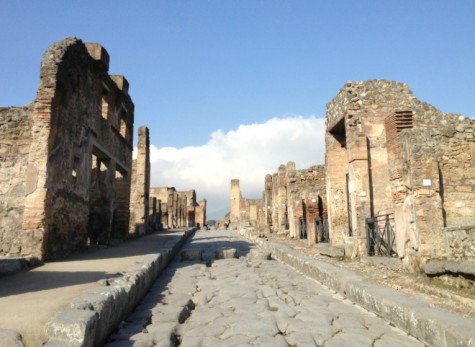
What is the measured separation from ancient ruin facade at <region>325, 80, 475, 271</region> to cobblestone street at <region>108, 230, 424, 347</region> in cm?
212

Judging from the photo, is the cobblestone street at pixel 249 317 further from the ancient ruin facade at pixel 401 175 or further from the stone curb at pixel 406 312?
the ancient ruin facade at pixel 401 175

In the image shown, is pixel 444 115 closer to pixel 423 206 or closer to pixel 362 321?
pixel 423 206

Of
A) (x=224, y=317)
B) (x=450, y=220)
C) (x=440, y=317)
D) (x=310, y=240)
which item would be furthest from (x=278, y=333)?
(x=310, y=240)

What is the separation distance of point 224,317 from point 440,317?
2.27 metres

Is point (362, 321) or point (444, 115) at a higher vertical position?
point (444, 115)

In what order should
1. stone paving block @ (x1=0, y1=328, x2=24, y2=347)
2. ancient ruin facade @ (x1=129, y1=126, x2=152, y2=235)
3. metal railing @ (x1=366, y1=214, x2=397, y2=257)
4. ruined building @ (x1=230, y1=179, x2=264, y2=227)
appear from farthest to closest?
ruined building @ (x1=230, y1=179, x2=264, y2=227), ancient ruin facade @ (x1=129, y1=126, x2=152, y2=235), metal railing @ (x1=366, y1=214, x2=397, y2=257), stone paving block @ (x1=0, y1=328, x2=24, y2=347)

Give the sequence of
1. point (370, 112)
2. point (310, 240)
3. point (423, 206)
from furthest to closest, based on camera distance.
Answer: point (310, 240) → point (370, 112) → point (423, 206)

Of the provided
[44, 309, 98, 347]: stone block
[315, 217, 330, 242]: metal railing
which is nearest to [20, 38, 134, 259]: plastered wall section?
[44, 309, 98, 347]: stone block

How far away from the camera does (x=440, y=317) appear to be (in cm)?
341

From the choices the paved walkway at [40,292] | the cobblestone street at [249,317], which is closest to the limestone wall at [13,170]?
the paved walkway at [40,292]

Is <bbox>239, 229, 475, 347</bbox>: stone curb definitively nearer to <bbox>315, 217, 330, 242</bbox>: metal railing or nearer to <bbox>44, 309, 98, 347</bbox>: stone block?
<bbox>44, 309, 98, 347</bbox>: stone block

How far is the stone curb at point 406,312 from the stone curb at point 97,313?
291cm

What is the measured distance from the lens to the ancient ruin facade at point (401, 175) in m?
6.49

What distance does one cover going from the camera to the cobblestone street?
3.56 m
